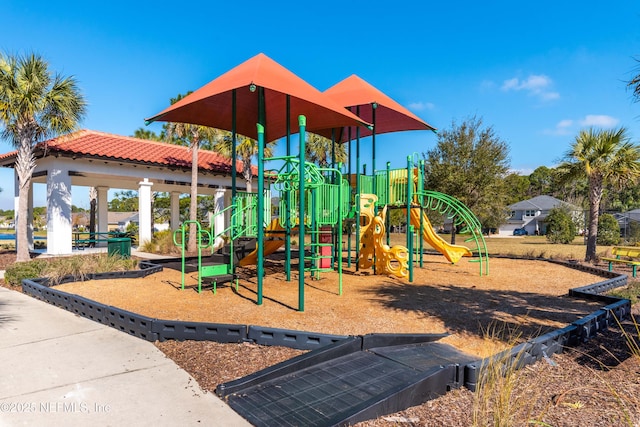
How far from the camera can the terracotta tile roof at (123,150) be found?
15.6 meters

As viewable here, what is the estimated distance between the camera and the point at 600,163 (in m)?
14.8

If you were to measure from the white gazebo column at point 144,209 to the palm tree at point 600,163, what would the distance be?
18256mm

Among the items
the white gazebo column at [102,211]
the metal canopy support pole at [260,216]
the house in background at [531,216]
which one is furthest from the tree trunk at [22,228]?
the house in background at [531,216]

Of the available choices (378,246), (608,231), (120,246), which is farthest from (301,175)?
(608,231)

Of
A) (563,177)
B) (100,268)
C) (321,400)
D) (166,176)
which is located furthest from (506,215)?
(321,400)

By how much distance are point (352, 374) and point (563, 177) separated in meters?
15.8

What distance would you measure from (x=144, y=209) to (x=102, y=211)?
5149 mm

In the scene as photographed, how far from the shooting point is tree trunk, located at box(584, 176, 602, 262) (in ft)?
48.4

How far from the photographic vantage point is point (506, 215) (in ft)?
71.7

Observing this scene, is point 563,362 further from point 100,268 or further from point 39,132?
point 39,132

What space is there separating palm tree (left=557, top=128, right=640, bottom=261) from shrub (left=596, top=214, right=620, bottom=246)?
1602cm

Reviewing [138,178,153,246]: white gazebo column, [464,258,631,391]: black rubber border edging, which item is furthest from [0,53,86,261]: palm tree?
[464,258,631,391]: black rubber border edging

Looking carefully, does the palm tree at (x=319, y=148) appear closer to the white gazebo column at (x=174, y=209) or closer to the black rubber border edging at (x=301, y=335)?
the white gazebo column at (x=174, y=209)

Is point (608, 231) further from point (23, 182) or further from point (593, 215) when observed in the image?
point (23, 182)
